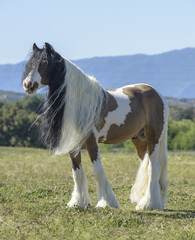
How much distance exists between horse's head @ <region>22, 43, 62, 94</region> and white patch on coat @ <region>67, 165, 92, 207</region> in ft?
5.53

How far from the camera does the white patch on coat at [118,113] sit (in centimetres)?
801

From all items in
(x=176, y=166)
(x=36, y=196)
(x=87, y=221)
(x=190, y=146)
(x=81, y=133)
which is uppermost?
(x=81, y=133)

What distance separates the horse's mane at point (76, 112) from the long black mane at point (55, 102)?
70 mm

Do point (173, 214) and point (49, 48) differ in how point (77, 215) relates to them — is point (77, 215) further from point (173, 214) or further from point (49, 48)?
point (49, 48)

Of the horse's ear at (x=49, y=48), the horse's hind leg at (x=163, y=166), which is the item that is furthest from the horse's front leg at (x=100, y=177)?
the horse's ear at (x=49, y=48)

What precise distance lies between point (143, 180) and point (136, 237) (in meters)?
2.62

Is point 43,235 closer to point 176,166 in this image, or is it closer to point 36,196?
point 36,196

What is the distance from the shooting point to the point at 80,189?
26.4 ft

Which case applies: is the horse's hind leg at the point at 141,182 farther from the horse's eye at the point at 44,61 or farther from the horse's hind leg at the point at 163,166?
the horse's eye at the point at 44,61

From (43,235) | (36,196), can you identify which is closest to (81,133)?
(43,235)

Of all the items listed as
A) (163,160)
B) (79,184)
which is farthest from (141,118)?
(79,184)

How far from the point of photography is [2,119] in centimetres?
5088

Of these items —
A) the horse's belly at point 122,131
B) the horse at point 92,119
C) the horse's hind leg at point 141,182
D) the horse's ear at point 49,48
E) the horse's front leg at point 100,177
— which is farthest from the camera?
the horse's hind leg at point 141,182

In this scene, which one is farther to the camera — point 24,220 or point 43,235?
point 24,220
